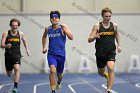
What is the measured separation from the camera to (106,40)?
8.87 metres

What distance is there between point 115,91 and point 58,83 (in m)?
1.85

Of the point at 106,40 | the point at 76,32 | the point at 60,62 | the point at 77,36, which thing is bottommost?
the point at 77,36

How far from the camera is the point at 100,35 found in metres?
8.85

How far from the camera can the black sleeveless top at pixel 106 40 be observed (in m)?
8.84

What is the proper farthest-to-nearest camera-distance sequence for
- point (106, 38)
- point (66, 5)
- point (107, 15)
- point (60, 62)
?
point (66, 5), point (60, 62), point (106, 38), point (107, 15)

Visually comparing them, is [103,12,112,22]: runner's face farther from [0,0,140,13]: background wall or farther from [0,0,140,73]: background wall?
[0,0,140,13]: background wall

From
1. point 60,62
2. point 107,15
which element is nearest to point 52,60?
point 60,62

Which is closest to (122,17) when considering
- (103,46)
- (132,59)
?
(132,59)

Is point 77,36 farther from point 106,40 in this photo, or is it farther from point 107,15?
point 107,15

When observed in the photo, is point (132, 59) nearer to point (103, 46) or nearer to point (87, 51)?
point (87, 51)

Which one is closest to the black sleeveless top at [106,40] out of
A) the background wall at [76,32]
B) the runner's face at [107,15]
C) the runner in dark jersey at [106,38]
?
the runner in dark jersey at [106,38]

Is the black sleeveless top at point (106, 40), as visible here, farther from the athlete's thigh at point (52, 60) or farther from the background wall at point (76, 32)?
the background wall at point (76, 32)

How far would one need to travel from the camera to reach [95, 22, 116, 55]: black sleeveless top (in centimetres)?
884

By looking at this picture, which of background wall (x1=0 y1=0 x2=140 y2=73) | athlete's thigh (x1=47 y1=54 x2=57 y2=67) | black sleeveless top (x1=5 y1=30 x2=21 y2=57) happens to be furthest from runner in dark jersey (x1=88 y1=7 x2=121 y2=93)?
background wall (x1=0 y1=0 x2=140 y2=73)
